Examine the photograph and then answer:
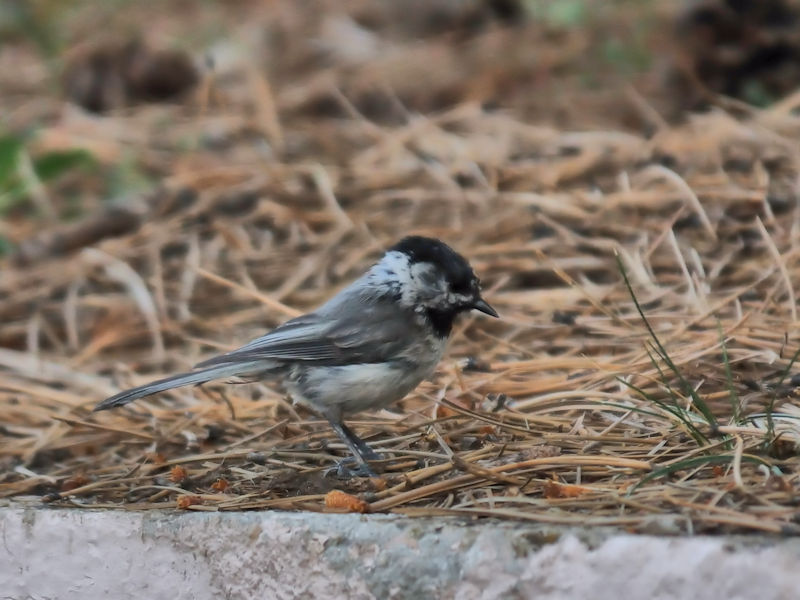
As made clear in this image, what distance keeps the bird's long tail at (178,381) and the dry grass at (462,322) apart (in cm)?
18

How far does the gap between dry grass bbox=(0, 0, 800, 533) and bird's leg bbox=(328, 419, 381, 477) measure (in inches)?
2.5

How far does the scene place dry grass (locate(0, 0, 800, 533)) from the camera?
2217 millimetres

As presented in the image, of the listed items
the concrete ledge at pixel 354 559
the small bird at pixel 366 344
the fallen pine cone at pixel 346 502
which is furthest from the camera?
the small bird at pixel 366 344

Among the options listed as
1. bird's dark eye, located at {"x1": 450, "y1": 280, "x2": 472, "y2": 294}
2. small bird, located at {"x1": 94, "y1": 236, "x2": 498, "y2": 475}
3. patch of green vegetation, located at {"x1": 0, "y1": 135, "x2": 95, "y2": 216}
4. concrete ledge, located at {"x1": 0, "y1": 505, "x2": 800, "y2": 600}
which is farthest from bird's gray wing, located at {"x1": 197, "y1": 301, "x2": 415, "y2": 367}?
patch of green vegetation, located at {"x1": 0, "y1": 135, "x2": 95, "y2": 216}

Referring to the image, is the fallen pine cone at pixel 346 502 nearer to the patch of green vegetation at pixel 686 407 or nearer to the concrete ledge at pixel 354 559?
the concrete ledge at pixel 354 559

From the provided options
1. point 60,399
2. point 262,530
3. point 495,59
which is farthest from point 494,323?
point 495,59

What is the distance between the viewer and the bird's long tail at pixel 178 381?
2.64 metres

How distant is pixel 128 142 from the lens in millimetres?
5449

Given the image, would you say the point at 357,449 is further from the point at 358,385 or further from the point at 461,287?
the point at 461,287

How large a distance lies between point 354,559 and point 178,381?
89cm

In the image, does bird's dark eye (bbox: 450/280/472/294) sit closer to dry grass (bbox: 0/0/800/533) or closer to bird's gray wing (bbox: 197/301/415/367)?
bird's gray wing (bbox: 197/301/415/367)

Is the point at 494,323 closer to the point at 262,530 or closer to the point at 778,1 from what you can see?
the point at 262,530

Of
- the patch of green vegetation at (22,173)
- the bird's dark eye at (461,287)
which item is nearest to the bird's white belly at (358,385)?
the bird's dark eye at (461,287)

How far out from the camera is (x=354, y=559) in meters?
1.97
